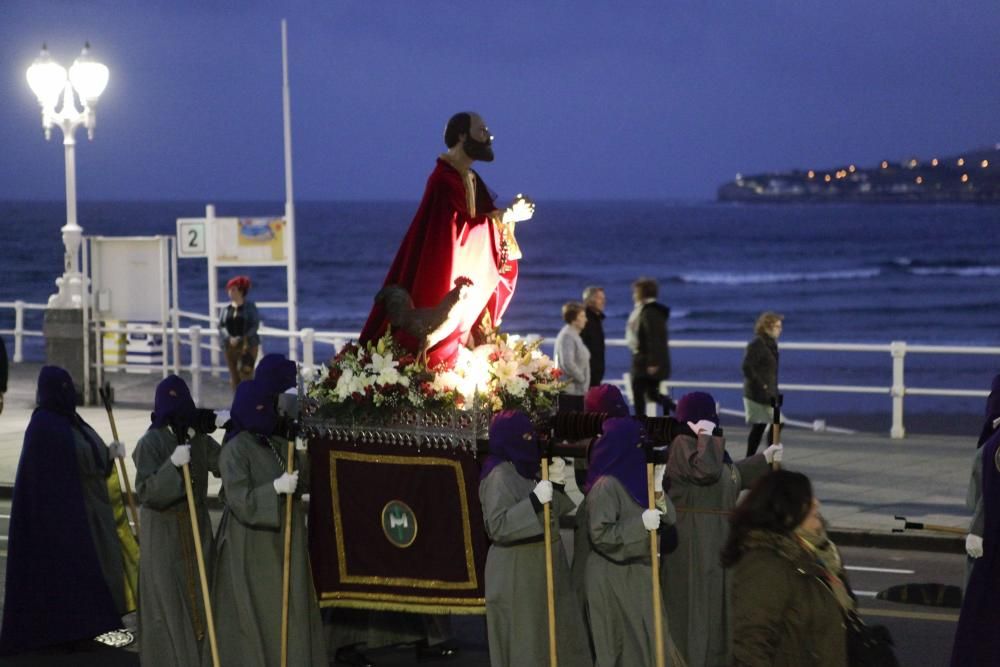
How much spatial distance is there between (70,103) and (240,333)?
4746 millimetres

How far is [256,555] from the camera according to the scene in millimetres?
9391

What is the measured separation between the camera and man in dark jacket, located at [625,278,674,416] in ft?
57.0

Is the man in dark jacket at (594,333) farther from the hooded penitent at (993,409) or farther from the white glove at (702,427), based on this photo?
the hooded penitent at (993,409)

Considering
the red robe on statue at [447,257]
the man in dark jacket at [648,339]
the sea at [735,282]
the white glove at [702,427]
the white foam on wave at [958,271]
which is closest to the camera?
the white glove at [702,427]

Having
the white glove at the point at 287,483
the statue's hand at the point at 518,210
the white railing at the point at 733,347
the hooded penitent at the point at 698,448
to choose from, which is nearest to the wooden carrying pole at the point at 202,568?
the white glove at the point at 287,483

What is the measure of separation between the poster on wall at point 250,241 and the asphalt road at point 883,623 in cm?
1219

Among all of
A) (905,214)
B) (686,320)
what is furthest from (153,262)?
(905,214)

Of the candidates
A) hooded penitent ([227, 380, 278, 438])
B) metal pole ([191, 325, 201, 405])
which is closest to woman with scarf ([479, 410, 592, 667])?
hooded penitent ([227, 380, 278, 438])

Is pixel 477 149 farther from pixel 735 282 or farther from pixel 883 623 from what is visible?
pixel 735 282

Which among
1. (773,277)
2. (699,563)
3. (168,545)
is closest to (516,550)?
(699,563)

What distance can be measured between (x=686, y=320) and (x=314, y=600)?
56.5 m

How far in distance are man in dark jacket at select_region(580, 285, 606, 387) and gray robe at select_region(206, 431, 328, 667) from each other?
26.7ft

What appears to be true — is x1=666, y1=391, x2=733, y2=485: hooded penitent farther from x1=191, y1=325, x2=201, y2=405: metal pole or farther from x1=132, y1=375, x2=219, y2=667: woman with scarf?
x1=191, y1=325, x2=201, y2=405: metal pole

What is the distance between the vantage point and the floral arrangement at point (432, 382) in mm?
9664
